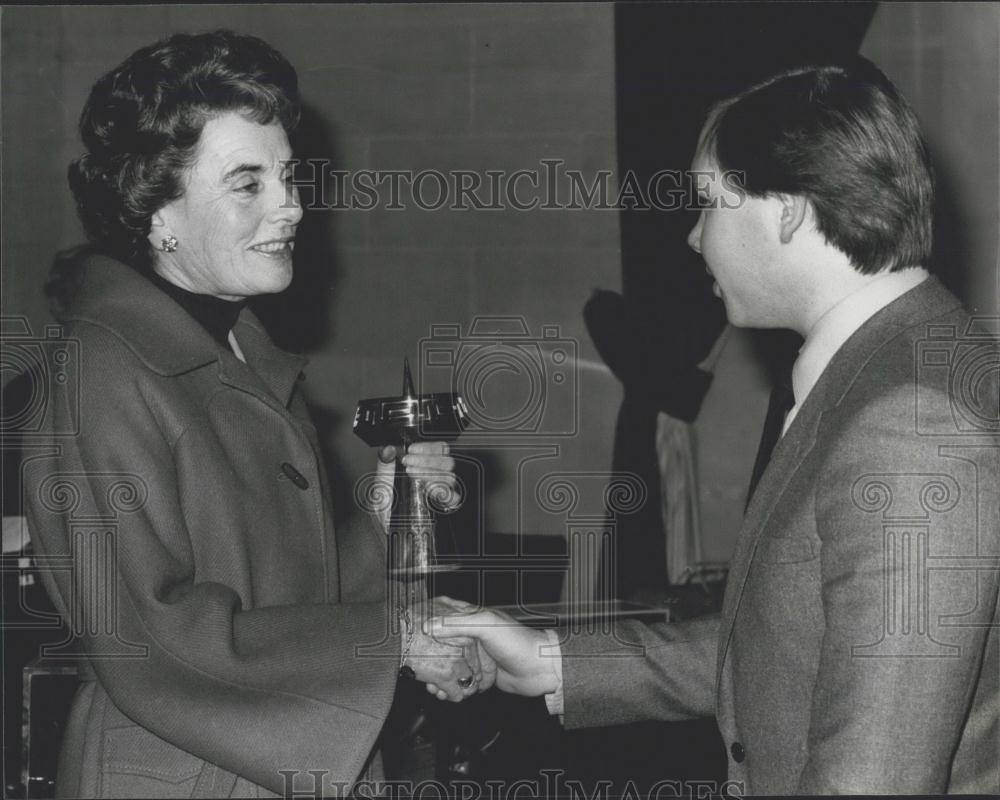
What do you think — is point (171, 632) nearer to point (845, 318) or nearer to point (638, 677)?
point (638, 677)

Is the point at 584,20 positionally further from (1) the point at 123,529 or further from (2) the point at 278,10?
(1) the point at 123,529

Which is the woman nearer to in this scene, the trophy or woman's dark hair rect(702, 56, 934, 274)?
the trophy

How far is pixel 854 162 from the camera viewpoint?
115cm

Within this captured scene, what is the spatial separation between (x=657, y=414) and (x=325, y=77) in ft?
5.50

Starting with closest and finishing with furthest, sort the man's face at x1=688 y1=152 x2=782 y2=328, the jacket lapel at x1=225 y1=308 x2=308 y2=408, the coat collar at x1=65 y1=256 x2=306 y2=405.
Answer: the man's face at x1=688 y1=152 x2=782 y2=328, the coat collar at x1=65 y1=256 x2=306 y2=405, the jacket lapel at x1=225 y1=308 x2=308 y2=408

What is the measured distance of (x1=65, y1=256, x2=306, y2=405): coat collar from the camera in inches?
54.6

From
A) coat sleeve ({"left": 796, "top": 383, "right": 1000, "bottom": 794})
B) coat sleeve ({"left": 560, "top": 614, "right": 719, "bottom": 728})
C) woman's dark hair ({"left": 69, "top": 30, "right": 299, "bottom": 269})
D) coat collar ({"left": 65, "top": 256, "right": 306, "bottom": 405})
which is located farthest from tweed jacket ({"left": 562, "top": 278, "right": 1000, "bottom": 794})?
woman's dark hair ({"left": 69, "top": 30, "right": 299, "bottom": 269})

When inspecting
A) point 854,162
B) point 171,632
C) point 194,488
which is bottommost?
point 171,632

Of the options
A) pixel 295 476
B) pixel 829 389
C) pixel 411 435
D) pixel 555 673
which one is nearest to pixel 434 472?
pixel 411 435

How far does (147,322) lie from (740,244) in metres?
0.73

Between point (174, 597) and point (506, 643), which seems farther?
point (506, 643)

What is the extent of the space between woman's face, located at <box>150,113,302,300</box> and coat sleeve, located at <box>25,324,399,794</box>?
0.69 ft

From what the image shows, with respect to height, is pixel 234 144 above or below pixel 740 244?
above

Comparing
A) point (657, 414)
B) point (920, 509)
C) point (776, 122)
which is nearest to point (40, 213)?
point (657, 414)
